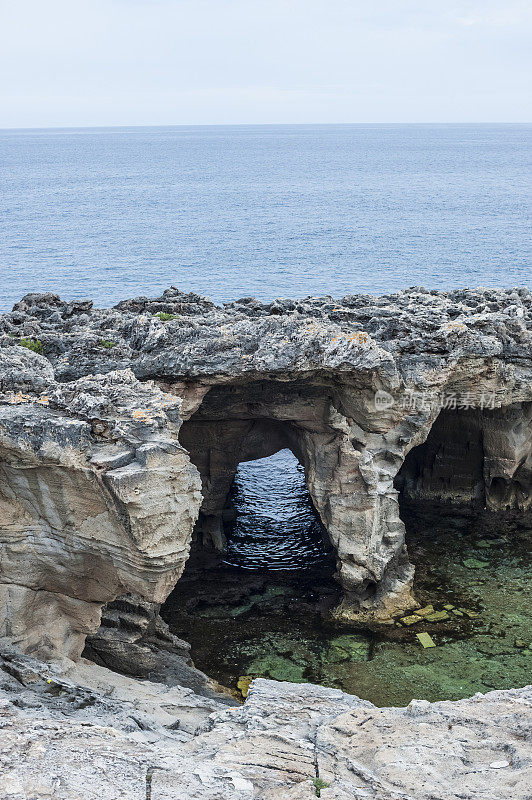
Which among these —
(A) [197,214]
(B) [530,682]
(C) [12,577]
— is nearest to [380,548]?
(B) [530,682]

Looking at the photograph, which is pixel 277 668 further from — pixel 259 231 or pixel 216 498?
pixel 259 231

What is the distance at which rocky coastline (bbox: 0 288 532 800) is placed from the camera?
10.8 metres

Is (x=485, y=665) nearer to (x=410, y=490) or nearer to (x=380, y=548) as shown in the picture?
(x=380, y=548)

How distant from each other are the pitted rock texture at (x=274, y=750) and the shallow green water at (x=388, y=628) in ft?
16.7

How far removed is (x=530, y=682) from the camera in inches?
746

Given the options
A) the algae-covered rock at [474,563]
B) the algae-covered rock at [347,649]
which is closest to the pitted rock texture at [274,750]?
the algae-covered rock at [347,649]

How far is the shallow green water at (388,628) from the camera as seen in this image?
1934 cm

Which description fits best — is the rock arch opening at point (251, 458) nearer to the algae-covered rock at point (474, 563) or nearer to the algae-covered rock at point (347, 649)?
the algae-covered rock at point (347, 649)

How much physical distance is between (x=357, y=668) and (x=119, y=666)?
5576 mm

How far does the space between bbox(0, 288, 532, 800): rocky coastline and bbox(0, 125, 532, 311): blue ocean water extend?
138 feet

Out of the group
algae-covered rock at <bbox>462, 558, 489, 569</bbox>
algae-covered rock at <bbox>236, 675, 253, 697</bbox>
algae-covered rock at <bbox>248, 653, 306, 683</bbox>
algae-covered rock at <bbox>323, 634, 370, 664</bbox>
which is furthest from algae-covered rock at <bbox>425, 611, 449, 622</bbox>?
algae-covered rock at <bbox>236, 675, 253, 697</bbox>

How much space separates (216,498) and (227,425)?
2566 mm

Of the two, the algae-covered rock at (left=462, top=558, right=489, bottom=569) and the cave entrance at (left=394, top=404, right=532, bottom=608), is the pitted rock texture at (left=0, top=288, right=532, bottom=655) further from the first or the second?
the algae-covered rock at (left=462, top=558, right=489, bottom=569)

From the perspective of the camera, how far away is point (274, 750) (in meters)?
11.4
